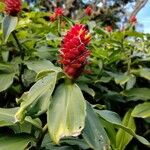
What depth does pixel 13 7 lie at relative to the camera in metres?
2.51

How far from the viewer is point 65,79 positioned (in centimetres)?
169

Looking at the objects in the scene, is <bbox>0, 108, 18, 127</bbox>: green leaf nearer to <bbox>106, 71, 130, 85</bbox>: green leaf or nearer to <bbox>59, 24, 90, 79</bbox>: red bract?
<bbox>59, 24, 90, 79</bbox>: red bract

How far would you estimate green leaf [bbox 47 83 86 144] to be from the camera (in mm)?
1511

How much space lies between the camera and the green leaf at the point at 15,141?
1.68m

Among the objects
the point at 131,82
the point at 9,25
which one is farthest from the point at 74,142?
the point at 131,82

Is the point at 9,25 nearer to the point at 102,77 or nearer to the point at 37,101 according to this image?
the point at 102,77

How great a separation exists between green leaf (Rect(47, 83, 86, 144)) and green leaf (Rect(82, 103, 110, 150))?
69 millimetres

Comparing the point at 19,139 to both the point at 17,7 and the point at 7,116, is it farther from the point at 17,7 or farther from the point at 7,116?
the point at 17,7

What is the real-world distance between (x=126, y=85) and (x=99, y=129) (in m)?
1.21

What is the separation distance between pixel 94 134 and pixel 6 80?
977 millimetres

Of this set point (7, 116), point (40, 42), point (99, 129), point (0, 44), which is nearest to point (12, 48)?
point (0, 44)

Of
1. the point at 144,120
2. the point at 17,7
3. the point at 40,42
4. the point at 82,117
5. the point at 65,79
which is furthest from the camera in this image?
the point at 40,42

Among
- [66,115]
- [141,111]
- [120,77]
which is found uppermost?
[66,115]

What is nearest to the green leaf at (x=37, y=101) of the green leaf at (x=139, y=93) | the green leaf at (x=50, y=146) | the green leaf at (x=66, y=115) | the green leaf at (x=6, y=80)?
the green leaf at (x=66, y=115)
